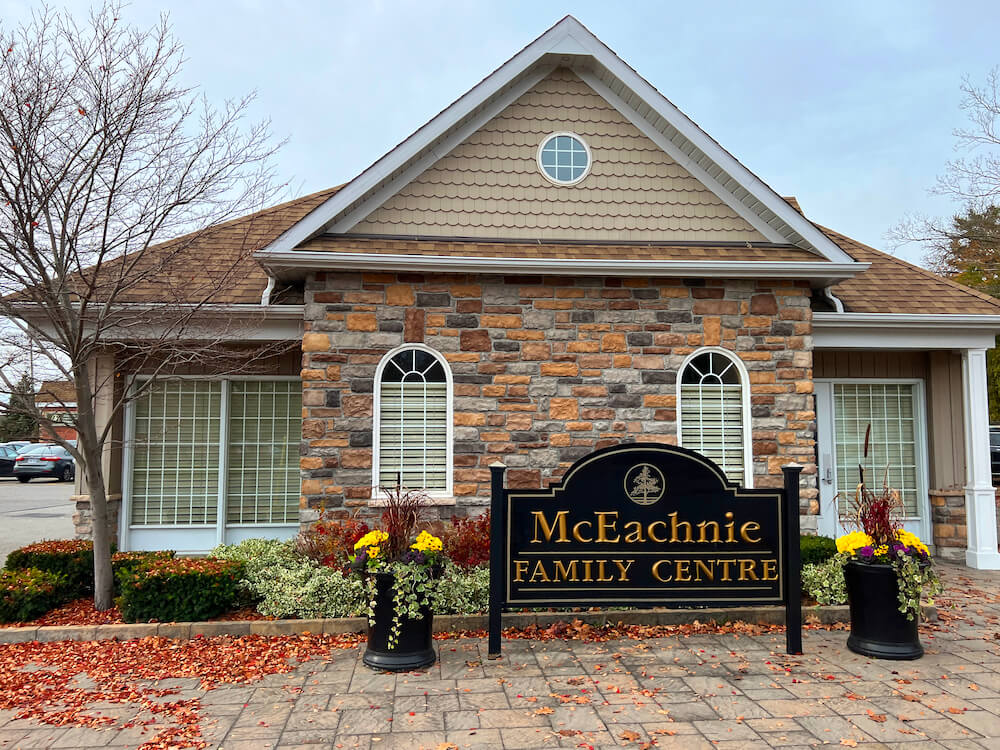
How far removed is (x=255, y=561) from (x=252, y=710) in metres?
2.48

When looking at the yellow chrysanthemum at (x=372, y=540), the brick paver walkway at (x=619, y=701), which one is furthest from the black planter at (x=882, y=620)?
the yellow chrysanthemum at (x=372, y=540)

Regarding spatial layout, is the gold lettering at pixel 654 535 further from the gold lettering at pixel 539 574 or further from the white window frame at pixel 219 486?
the white window frame at pixel 219 486

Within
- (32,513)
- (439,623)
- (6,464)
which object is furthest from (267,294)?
(6,464)

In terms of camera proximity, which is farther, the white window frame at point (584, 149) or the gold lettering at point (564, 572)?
the white window frame at point (584, 149)

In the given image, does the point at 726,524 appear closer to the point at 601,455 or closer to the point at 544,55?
the point at 601,455

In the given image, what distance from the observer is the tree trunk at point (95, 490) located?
21.9ft

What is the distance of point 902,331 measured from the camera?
960 centimetres

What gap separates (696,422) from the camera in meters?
8.25

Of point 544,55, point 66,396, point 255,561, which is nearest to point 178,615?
point 255,561

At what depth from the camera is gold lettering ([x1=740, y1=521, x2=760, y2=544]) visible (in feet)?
19.7

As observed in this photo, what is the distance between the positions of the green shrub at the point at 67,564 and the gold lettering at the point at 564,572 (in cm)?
485

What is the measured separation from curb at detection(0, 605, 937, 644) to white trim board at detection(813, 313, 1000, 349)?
3.77 meters

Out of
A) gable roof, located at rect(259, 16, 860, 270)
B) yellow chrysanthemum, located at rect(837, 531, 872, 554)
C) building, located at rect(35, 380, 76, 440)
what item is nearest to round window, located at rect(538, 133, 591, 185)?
gable roof, located at rect(259, 16, 860, 270)

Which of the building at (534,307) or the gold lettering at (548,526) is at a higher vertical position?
the building at (534,307)
